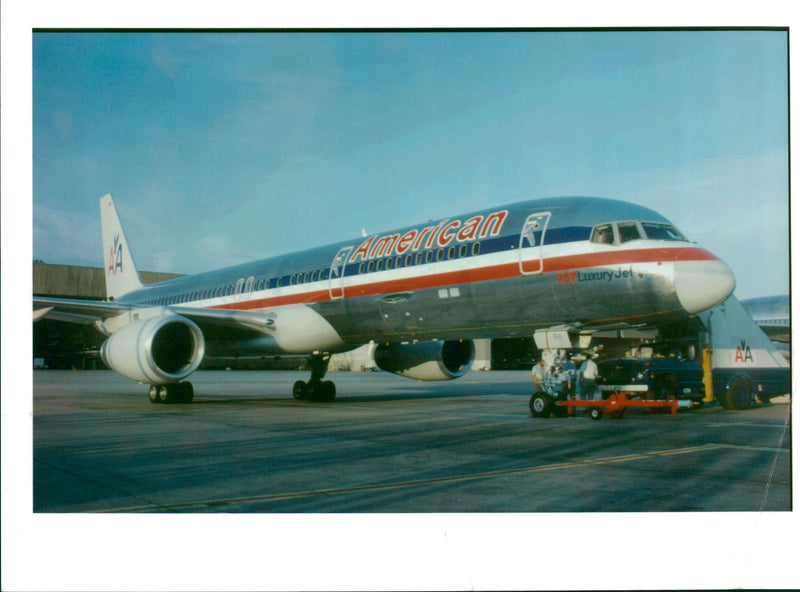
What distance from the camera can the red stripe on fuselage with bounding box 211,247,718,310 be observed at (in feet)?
31.7

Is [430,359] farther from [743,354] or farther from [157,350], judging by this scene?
[743,354]

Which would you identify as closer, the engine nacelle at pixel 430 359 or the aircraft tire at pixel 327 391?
the engine nacelle at pixel 430 359

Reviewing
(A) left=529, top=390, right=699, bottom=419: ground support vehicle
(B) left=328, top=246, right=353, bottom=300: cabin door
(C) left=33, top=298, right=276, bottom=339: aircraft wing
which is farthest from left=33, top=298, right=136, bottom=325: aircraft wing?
(A) left=529, top=390, right=699, bottom=419: ground support vehicle

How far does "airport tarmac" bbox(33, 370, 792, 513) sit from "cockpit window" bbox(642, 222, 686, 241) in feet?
9.78

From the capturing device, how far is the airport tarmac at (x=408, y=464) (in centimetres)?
542

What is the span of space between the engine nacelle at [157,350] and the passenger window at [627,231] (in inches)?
339

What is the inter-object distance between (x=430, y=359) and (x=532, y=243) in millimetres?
6276

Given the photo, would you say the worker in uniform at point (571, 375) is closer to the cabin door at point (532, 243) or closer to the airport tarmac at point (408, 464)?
the airport tarmac at point (408, 464)

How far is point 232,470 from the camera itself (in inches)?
264

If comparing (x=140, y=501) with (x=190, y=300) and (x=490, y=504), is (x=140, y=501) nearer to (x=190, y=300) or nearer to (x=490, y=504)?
(x=490, y=504)

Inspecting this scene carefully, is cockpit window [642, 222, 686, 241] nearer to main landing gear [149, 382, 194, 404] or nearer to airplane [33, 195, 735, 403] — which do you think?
airplane [33, 195, 735, 403]

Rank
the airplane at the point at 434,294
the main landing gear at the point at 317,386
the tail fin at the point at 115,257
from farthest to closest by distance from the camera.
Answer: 1. the tail fin at the point at 115,257
2. the main landing gear at the point at 317,386
3. the airplane at the point at 434,294

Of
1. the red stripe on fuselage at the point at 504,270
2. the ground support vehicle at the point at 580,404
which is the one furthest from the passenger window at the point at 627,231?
the ground support vehicle at the point at 580,404
